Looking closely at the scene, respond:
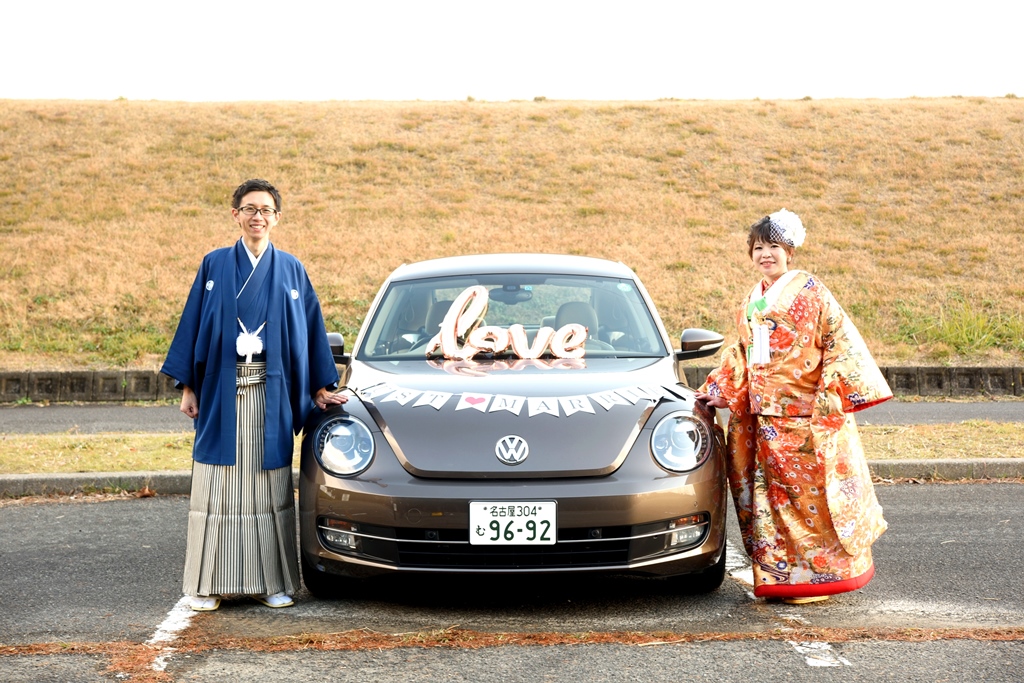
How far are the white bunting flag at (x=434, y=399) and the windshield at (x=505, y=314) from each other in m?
0.85

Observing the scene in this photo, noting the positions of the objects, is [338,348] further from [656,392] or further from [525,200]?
[525,200]

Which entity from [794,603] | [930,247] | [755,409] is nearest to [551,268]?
[755,409]

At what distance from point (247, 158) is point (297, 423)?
102ft

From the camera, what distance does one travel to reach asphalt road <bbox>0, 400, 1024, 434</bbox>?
1058 cm

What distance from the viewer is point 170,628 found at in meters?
3.95

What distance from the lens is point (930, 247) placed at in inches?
1017

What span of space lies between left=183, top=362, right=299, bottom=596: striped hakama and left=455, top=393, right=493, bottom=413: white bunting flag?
78 cm

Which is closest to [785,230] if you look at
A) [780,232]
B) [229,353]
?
[780,232]

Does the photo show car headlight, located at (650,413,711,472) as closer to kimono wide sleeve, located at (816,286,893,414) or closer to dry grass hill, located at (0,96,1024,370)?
kimono wide sleeve, located at (816,286,893,414)

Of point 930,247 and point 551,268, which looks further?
point 930,247

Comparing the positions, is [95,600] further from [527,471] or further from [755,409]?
[755,409]

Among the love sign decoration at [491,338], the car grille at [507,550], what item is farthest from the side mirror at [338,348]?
the car grille at [507,550]

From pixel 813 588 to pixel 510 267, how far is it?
2402mm

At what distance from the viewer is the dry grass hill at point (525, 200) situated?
65.1 ft
